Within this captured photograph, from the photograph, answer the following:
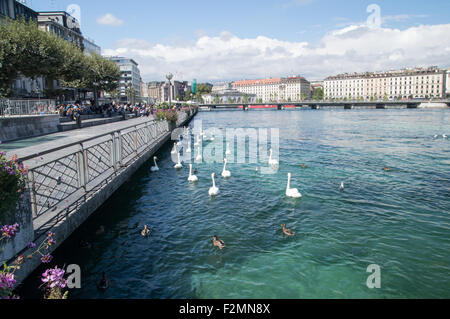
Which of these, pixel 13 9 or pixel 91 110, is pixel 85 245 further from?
pixel 13 9

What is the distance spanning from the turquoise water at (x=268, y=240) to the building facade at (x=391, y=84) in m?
157

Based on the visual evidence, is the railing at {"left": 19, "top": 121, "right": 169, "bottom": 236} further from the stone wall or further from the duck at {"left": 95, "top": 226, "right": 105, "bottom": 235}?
the stone wall

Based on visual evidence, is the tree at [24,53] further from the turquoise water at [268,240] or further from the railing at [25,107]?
the turquoise water at [268,240]

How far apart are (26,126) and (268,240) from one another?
682 inches

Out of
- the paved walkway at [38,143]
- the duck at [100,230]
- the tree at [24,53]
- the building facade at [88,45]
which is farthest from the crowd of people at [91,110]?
the building facade at [88,45]

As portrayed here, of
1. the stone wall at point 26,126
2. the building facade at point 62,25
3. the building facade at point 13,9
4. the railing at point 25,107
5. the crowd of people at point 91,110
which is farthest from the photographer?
the building facade at point 62,25

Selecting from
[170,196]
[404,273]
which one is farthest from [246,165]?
[404,273]

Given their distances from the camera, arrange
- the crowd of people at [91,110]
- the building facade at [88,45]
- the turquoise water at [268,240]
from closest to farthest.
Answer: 1. the turquoise water at [268,240]
2. the crowd of people at [91,110]
3. the building facade at [88,45]

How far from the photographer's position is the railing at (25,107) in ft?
59.5

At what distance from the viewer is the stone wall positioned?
17.2m

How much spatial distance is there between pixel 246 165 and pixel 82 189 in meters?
9.88

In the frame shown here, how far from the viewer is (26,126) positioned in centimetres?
1927

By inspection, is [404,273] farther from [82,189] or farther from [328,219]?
[82,189]

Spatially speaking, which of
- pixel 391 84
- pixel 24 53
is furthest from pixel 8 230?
pixel 391 84
